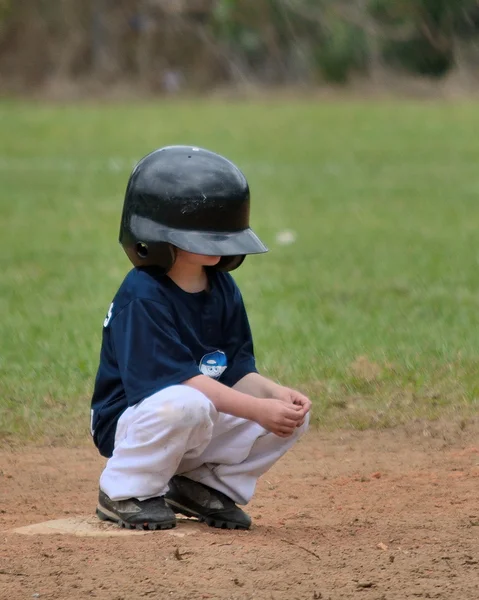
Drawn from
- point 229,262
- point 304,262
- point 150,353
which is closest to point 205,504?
point 150,353

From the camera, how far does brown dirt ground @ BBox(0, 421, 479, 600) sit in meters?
3.26

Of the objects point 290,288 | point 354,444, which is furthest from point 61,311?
point 354,444

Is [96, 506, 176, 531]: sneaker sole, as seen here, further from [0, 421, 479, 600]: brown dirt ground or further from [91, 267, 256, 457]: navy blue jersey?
[91, 267, 256, 457]: navy blue jersey

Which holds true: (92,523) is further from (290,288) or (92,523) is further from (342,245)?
(342,245)

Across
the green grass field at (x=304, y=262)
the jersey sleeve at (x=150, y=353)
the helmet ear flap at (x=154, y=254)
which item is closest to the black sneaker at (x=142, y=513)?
the jersey sleeve at (x=150, y=353)

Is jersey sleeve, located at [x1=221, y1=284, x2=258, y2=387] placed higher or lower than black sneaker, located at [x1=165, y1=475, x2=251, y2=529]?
higher

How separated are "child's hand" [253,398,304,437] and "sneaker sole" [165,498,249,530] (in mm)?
475

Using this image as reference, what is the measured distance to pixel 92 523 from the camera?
4016mm

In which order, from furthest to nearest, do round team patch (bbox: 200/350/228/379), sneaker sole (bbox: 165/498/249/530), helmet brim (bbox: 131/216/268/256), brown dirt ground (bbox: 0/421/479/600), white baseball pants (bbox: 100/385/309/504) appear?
1. sneaker sole (bbox: 165/498/249/530)
2. round team patch (bbox: 200/350/228/379)
3. helmet brim (bbox: 131/216/268/256)
4. white baseball pants (bbox: 100/385/309/504)
5. brown dirt ground (bbox: 0/421/479/600)

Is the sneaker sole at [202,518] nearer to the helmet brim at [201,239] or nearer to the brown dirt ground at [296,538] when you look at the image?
the brown dirt ground at [296,538]

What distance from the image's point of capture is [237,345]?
13.2 ft

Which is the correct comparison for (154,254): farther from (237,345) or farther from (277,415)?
(277,415)

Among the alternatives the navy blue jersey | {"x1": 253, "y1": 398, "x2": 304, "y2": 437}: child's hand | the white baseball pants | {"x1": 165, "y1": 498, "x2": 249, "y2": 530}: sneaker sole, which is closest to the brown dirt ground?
{"x1": 165, "y1": 498, "x2": 249, "y2": 530}: sneaker sole

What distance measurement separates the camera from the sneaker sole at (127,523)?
3.87m
